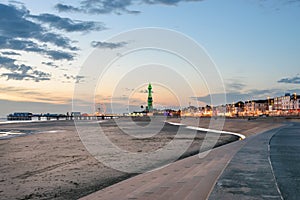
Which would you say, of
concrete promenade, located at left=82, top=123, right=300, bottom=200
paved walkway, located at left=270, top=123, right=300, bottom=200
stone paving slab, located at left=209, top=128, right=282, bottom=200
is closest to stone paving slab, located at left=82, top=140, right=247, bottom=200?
concrete promenade, located at left=82, top=123, right=300, bottom=200

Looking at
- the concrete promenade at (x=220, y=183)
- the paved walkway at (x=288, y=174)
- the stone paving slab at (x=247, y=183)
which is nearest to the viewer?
the stone paving slab at (x=247, y=183)

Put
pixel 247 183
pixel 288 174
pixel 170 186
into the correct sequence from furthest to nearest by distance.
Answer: pixel 288 174
pixel 170 186
pixel 247 183

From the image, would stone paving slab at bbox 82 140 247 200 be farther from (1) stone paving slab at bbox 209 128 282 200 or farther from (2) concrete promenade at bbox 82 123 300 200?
(1) stone paving slab at bbox 209 128 282 200

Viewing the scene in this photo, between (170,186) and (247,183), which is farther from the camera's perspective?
(170,186)

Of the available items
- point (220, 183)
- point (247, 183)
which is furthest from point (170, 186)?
point (247, 183)

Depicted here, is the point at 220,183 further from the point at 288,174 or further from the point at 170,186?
the point at 288,174

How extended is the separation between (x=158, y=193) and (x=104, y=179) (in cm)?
411

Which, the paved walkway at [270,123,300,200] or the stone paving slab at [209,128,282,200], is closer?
the stone paving slab at [209,128,282,200]

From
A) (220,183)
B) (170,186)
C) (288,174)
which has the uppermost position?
(220,183)

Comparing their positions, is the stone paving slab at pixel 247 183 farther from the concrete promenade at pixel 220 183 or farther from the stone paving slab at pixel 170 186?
the stone paving slab at pixel 170 186

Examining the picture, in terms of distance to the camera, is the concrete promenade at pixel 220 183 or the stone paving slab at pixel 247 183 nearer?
the stone paving slab at pixel 247 183

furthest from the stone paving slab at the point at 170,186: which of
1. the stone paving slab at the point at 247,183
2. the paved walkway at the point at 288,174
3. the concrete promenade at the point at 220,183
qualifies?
the paved walkway at the point at 288,174

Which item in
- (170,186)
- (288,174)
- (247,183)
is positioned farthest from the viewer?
(288,174)

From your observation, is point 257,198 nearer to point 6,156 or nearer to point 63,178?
point 63,178
